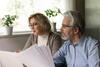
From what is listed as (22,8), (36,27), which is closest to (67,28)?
(36,27)

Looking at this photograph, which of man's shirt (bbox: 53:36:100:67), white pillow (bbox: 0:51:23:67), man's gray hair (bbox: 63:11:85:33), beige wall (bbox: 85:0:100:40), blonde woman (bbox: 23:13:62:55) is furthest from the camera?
beige wall (bbox: 85:0:100:40)

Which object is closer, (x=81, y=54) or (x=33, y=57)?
(x=33, y=57)

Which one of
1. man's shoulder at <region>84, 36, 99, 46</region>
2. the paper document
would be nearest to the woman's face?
man's shoulder at <region>84, 36, 99, 46</region>

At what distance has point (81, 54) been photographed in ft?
6.05

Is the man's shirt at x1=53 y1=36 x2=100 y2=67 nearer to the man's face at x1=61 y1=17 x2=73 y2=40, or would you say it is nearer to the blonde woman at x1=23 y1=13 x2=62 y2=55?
the man's face at x1=61 y1=17 x2=73 y2=40

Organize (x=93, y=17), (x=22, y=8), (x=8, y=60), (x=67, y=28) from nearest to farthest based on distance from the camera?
(x=8, y=60)
(x=67, y=28)
(x=93, y=17)
(x=22, y=8)

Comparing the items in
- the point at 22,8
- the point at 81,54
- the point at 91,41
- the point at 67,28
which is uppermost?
the point at 22,8

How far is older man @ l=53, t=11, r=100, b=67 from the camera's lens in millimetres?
1751

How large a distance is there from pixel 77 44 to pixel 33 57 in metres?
0.57

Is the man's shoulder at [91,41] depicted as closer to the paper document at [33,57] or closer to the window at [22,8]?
the paper document at [33,57]

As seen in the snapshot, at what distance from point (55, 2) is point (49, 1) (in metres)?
0.12

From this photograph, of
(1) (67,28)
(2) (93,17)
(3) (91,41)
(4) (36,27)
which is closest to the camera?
(3) (91,41)

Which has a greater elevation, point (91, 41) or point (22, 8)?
point (22, 8)

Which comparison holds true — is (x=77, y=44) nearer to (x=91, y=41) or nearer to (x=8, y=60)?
(x=91, y=41)
